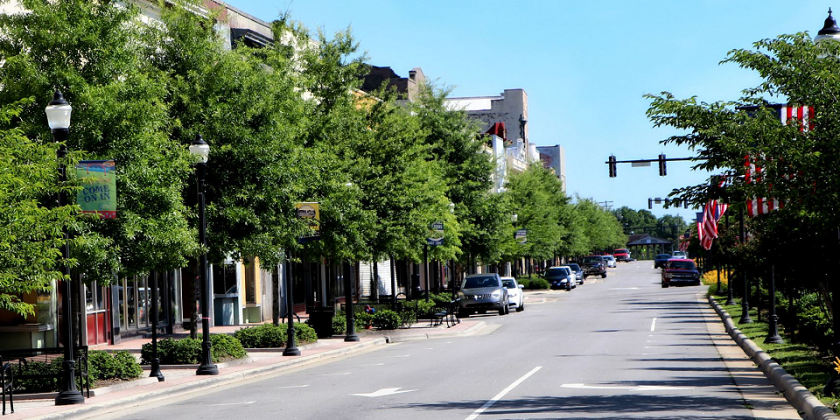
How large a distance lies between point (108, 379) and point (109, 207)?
4.07 m

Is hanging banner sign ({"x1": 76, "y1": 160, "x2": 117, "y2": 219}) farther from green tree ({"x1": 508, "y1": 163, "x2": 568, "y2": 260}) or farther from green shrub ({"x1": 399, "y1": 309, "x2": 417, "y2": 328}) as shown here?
green tree ({"x1": 508, "y1": 163, "x2": 568, "y2": 260})

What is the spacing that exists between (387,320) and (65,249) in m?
19.0

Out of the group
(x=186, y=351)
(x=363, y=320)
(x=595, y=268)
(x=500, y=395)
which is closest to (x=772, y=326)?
(x=500, y=395)

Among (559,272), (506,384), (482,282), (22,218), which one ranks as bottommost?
(506,384)

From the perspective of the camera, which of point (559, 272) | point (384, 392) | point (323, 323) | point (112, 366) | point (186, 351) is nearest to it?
point (384, 392)

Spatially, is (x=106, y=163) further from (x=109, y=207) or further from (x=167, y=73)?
(x=167, y=73)

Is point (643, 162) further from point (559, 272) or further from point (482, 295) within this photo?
point (559, 272)

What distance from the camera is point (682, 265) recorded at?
224 ft

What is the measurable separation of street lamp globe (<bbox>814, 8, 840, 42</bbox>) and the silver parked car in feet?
99.5

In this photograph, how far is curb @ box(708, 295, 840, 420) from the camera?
38.4 feet

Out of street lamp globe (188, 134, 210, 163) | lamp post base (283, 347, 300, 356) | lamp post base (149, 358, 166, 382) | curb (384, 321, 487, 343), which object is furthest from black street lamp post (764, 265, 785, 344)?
lamp post base (149, 358, 166, 382)

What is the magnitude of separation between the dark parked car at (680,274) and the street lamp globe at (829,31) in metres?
55.0

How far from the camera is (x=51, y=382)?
17453mm

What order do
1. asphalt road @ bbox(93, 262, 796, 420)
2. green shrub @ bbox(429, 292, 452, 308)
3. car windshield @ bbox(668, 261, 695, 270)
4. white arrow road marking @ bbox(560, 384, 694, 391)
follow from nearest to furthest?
asphalt road @ bbox(93, 262, 796, 420) → white arrow road marking @ bbox(560, 384, 694, 391) → green shrub @ bbox(429, 292, 452, 308) → car windshield @ bbox(668, 261, 695, 270)
